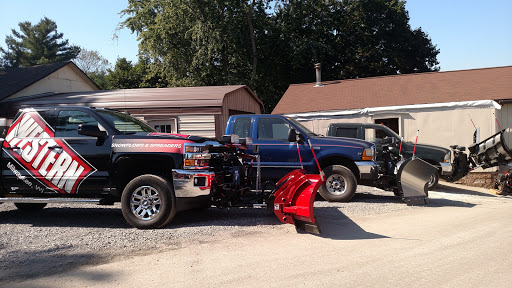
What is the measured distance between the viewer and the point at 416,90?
17062mm

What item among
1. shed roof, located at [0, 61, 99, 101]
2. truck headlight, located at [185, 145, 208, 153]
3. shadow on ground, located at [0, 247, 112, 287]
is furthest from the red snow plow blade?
shed roof, located at [0, 61, 99, 101]

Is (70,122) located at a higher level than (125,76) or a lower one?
lower

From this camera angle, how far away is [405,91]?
1722 centimetres

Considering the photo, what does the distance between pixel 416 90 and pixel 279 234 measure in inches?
515

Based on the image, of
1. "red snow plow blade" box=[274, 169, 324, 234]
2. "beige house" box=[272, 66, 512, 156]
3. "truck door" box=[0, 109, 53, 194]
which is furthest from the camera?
"beige house" box=[272, 66, 512, 156]

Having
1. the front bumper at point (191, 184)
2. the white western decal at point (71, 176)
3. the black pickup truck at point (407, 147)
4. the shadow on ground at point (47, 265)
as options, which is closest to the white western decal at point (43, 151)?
the white western decal at point (71, 176)

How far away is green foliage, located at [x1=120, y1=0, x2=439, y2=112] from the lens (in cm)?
2752

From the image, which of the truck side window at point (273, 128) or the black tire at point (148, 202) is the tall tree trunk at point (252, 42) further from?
the black tire at point (148, 202)

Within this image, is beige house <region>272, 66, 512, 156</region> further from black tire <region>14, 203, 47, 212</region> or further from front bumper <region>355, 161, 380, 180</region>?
black tire <region>14, 203, 47, 212</region>

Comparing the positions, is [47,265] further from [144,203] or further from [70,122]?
[70,122]

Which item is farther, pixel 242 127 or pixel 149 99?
pixel 149 99

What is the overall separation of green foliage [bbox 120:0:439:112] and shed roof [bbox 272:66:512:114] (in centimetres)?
995

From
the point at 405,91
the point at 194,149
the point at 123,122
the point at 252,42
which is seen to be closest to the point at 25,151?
the point at 123,122

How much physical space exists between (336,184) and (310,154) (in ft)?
2.98
